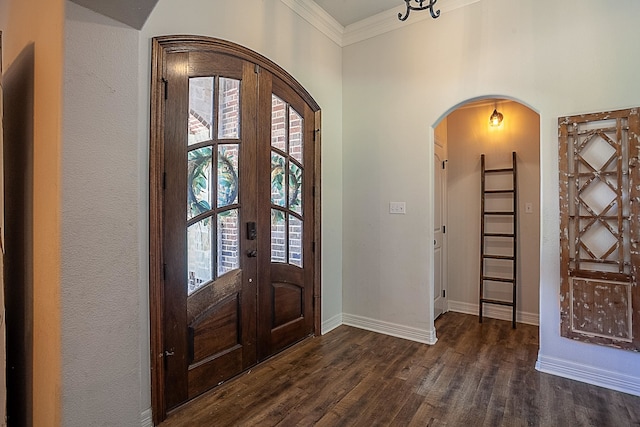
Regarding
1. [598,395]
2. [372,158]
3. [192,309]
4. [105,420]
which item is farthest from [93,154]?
[598,395]

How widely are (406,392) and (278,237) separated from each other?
1568 mm

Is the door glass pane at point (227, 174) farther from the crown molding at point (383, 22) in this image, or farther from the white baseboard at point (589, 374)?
the white baseboard at point (589, 374)

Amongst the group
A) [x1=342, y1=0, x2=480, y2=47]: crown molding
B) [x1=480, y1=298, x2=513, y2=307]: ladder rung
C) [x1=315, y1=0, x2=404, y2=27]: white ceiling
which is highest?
[x1=315, y1=0, x2=404, y2=27]: white ceiling

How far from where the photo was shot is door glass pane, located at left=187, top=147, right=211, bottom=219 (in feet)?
7.29

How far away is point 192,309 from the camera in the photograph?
7.37ft

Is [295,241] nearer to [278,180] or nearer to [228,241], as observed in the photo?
[278,180]

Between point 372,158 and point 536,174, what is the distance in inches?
76.2

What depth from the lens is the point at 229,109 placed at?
8.12 ft

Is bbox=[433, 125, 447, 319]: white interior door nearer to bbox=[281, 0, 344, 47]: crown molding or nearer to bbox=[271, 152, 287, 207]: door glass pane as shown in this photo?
bbox=[281, 0, 344, 47]: crown molding

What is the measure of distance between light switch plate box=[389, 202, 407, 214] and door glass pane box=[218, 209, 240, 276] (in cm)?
166

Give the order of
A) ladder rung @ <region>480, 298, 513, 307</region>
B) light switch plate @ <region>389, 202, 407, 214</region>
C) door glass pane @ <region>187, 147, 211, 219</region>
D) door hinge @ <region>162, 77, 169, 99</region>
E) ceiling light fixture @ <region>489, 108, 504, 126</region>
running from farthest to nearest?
ceiling light fixture @ <region>489, 108, 504, 126</region> < ladder rung @ <region>480, 298, 513, 307</region> < light switch plate @ <region>389, 202, 407, 214</region> < door glass pane @ <region>187, 147, 211, 219</region> < door hinge @ <region>162, 77, 169, 99</region>

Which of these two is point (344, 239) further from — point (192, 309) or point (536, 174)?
point (536, 174)

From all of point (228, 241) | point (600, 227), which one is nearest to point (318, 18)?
point (228, 241)

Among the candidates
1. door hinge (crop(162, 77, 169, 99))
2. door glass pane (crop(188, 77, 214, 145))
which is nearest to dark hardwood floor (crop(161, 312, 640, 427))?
door glass pane (crop(188, 77, 214, 145))
